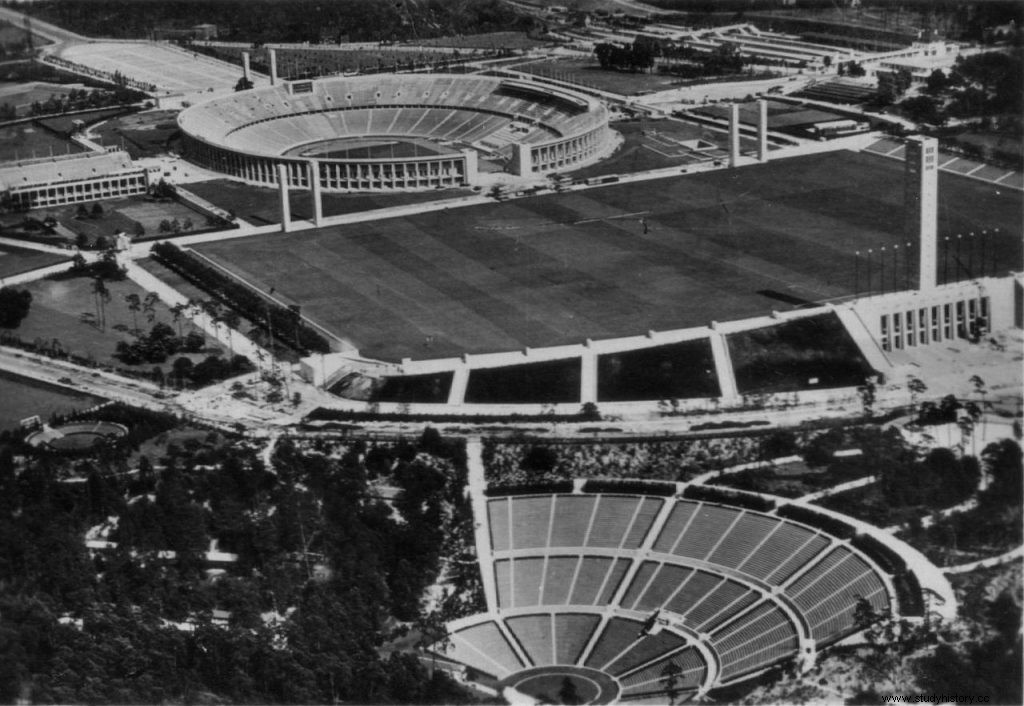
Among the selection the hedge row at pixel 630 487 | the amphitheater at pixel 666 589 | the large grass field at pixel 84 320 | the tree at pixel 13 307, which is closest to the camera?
the amphitheater at pixel 666 589

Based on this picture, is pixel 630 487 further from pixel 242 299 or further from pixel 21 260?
pixel 21 260

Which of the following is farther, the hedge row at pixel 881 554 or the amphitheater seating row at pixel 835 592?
the hedge row at pixel 881 554

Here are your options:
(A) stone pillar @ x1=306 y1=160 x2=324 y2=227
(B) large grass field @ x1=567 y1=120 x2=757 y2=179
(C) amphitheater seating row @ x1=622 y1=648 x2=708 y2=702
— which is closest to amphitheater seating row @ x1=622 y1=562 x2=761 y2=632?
(C) amphitheater seating row @ x1=622 y1=648 x2=708 y2=702

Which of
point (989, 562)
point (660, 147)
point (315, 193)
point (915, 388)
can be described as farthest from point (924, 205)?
point (660, 147)

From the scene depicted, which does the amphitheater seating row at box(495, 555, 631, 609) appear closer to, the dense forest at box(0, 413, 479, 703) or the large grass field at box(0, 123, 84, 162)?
the dense forest at box(0, 413, 479, 703)

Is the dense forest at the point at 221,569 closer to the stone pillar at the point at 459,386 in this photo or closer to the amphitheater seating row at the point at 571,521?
the amphitheater seating row at the point at 571,521

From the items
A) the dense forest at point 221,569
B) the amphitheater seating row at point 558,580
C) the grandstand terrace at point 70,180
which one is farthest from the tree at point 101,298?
the amphitheater seating row at point 558,580

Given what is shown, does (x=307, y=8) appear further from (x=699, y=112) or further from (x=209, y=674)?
(x=209, y=674)
